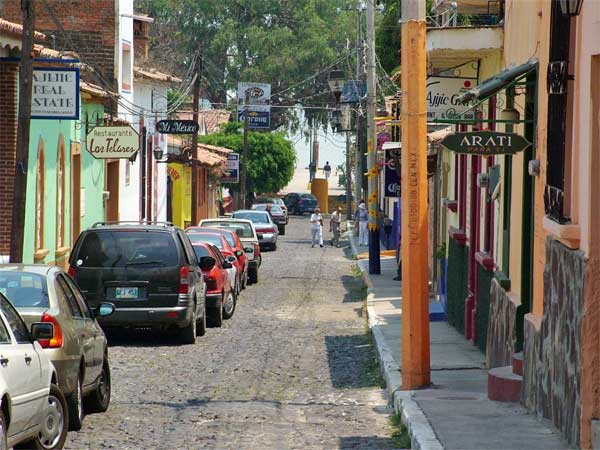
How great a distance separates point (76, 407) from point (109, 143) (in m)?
20.1

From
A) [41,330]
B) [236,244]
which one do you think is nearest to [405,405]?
[41,330]

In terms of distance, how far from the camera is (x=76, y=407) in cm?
1171

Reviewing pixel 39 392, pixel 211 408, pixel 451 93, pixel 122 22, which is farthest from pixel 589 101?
pixel 122 22

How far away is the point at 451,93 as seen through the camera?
64.4 ft

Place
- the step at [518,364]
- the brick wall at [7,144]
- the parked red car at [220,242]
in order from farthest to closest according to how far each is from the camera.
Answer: the parked red car at [220,242], the brick wall at [7,144], the step at [518,364]

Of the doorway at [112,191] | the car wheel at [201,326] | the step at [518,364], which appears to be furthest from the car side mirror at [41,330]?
the doorway at [112,191]

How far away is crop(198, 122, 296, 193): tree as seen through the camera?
81375 mm

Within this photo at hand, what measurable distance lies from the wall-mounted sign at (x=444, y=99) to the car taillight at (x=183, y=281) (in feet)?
13.5

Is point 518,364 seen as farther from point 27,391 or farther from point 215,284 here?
point 215,284

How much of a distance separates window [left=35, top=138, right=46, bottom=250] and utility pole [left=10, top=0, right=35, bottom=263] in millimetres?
6385

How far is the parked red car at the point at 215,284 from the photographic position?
22.0m

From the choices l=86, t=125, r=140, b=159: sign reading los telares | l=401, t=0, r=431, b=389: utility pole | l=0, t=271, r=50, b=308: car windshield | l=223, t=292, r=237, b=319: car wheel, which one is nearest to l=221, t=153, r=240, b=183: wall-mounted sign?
l=86, t=125, r=140, b=159: sign reading los telares

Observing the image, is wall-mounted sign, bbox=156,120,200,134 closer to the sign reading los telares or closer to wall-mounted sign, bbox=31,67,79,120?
the sign reading los telares

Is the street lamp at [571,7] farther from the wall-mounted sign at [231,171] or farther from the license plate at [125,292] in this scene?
the wall-mounted sign at [231,171]
